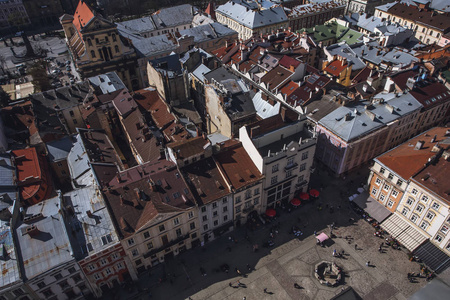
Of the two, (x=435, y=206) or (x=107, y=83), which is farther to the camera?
(x=107, y=83)

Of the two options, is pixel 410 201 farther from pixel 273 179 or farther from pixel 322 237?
pixel 273 179

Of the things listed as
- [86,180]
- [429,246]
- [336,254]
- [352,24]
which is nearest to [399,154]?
[429,246]

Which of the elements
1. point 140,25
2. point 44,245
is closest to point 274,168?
point 44,245

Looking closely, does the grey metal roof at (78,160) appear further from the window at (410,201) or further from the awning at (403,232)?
the window at (410,201)

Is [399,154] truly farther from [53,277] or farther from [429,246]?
[53,277]

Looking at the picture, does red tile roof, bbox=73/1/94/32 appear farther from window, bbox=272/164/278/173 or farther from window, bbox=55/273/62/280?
window, bbox=55/273/62/280

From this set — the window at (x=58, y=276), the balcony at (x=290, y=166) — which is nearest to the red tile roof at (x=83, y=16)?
the balcony at (x=290, y=166)

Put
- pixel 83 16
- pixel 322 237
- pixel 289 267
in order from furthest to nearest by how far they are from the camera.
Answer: pixel 83 16 → pixel 322 237 → pixel 289 267
